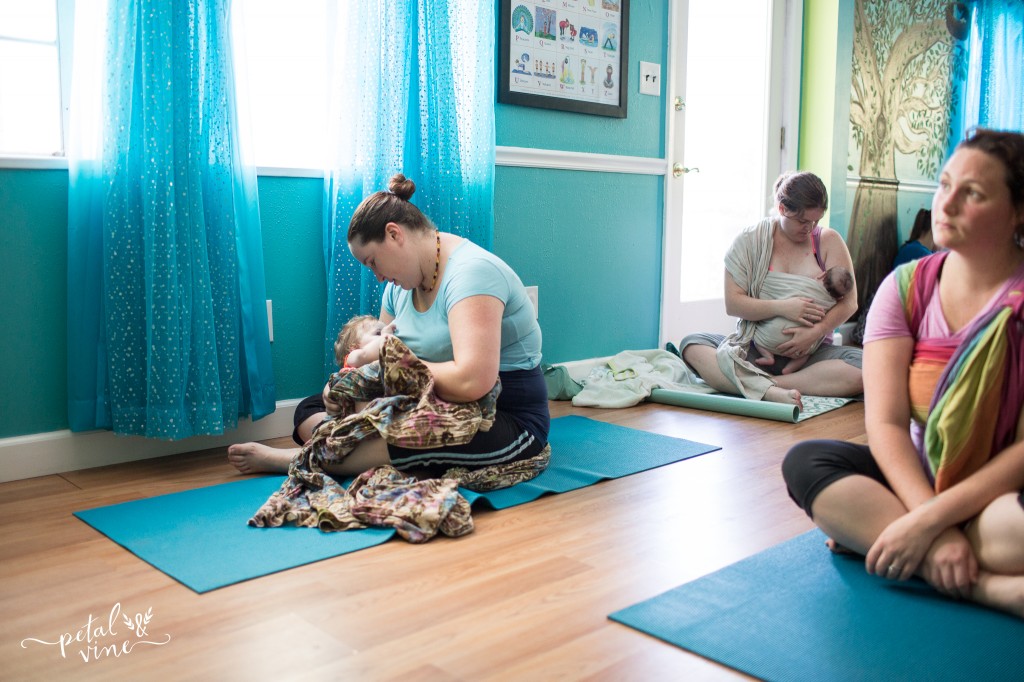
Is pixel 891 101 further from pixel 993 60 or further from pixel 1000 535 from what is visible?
pixel 1000 535

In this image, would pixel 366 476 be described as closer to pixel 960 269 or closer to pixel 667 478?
pixel 667 478

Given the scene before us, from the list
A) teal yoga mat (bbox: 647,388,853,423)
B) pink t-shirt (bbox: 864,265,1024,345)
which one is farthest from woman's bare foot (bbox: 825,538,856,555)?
teal yoga mat (bbox: 647,388,853,423)

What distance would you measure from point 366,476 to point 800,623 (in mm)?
1047

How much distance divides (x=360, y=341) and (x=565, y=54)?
1.71m

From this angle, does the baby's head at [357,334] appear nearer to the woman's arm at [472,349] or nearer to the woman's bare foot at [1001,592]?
the woman's arm at [472,349]

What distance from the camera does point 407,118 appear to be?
2.99 meters

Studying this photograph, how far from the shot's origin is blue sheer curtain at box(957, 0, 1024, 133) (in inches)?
226

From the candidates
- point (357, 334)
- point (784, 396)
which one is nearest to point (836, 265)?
point (784, 396)

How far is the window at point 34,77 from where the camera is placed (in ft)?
7.73

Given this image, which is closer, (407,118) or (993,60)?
(407,118)

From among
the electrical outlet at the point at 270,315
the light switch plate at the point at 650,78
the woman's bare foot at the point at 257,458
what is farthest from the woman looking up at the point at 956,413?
the light switch plate at the point at 650,78

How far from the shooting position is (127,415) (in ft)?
8.04

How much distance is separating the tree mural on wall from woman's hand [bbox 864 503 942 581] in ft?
12.6

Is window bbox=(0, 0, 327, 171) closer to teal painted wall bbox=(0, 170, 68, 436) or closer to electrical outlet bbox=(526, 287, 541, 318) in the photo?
teal painted wall bbox=(0, 170, 68, 436)
